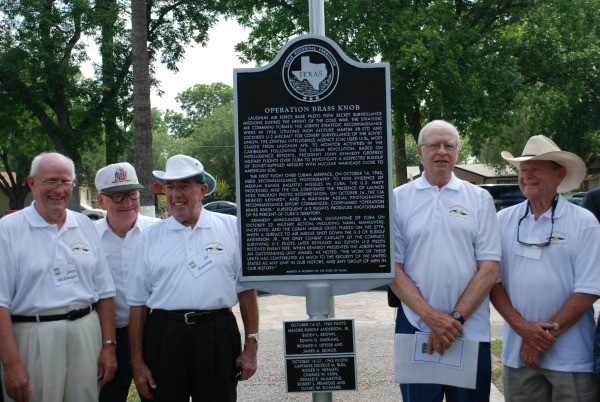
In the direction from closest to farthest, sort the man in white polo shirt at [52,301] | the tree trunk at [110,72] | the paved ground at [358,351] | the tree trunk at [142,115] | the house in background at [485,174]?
1. the man in white polo shirt at [52,301]
2. the paved ground at [358,351]
3. the tree trunk at [142,115]
4. the tree trunk at [110,72]
5. the house in background at [485,174]

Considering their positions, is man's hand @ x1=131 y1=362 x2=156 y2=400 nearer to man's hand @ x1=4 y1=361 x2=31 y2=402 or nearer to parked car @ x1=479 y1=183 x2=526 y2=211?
man's hand @ x1=4 y1=361 x2=31 y2=402

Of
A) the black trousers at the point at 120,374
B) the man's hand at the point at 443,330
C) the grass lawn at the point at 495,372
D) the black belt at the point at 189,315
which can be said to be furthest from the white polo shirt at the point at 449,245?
the grass lawn at the point at 495,372

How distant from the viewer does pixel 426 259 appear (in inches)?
143

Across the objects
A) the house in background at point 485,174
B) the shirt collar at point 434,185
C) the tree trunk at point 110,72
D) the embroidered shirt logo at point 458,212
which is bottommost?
the embroidered shirt logo at point 458,212

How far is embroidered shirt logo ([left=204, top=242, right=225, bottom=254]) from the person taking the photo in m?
3.75

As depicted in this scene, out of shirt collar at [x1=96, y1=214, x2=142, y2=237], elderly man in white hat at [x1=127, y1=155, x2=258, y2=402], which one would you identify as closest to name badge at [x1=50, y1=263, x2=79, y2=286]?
elderly man in white hat at [x1=127, y1=155, x2=258, y2=402]

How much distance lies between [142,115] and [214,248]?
8540 millimetres

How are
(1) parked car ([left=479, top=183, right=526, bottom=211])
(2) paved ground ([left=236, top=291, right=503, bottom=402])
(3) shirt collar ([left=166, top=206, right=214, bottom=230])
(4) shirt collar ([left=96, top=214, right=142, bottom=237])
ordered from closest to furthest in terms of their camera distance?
(3) shirt collar ([left=166, top=206, right=214, bottom=230]), (4) shirt collar ([left=96, top=214, right=142, bottom=237]), (2) paved ground ([left=236, top=291, right=503, bottom=402]), (1) parked car ([left=479, top=183, right=526, bottom=211])

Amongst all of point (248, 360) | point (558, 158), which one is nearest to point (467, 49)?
point (558, 158)

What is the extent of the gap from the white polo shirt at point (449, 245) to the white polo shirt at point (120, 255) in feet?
5.97

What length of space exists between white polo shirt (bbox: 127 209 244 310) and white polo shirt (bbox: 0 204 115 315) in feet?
0.92

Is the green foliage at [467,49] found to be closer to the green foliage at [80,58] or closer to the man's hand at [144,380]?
the green foliage at [80,58]

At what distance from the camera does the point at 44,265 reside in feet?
12.0

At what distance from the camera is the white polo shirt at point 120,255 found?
168 inches
